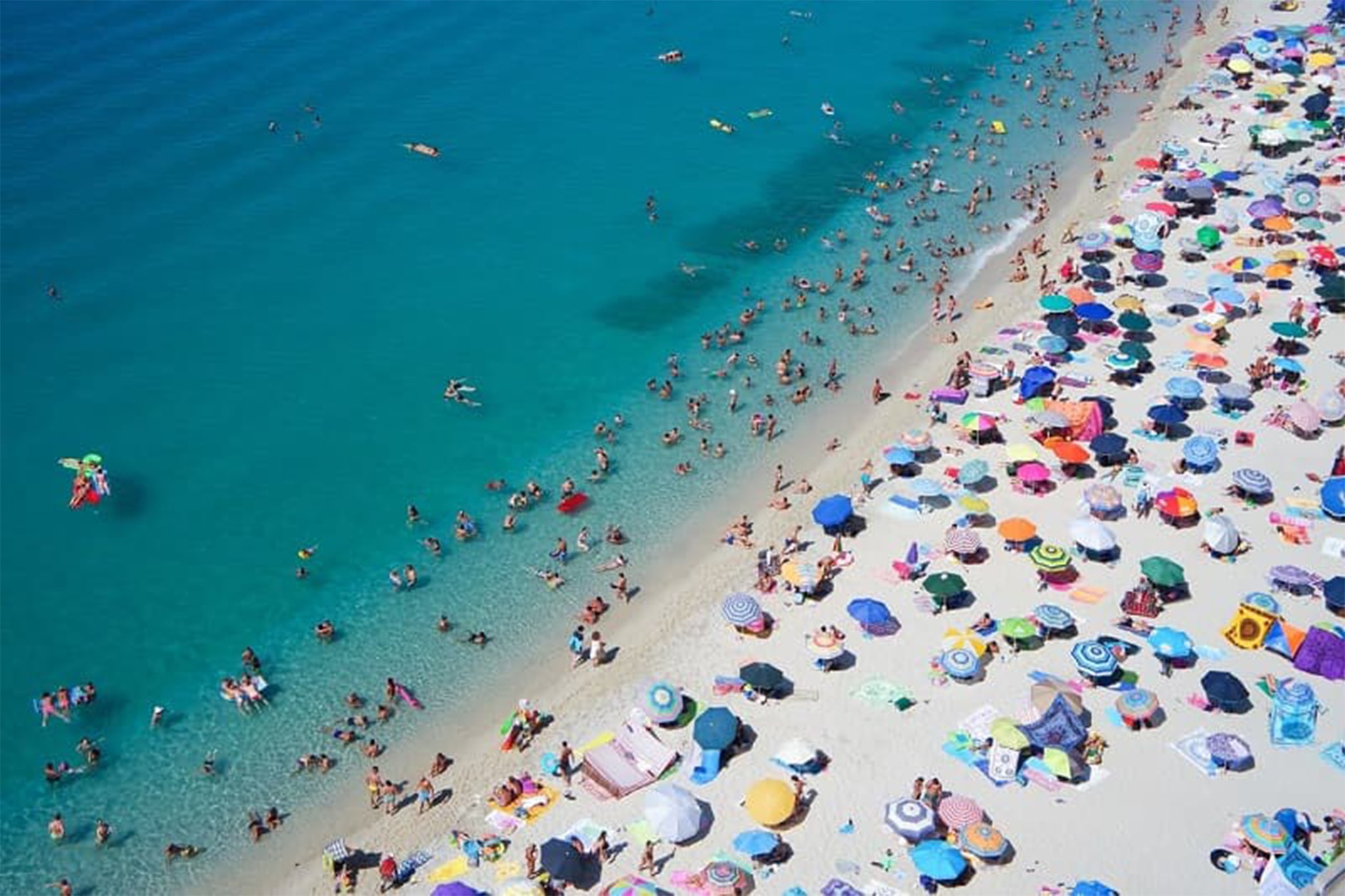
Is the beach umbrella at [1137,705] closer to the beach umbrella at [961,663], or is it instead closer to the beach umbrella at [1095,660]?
the beach umbrella at [1095,660]

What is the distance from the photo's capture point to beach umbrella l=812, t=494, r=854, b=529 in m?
36.4

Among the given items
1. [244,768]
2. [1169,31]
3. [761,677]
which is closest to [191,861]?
[244,768]

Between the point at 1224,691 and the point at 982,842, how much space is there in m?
8.20

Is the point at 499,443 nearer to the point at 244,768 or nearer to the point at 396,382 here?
the point at 396,382

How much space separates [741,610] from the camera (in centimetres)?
3300

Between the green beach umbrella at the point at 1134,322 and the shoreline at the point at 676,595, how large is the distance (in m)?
5.21

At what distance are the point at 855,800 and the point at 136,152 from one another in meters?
55.7

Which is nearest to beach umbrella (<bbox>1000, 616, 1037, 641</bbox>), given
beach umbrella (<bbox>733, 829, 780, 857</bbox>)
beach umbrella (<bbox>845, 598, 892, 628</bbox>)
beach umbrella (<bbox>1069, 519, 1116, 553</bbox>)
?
beach umbrella (<bbox>845, 598, 892, 628</bbox>)

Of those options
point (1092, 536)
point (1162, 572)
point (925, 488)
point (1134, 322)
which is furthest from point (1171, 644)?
point (1134, 322)

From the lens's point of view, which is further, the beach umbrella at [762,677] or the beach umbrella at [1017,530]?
the beach umbrella at [1017,530]

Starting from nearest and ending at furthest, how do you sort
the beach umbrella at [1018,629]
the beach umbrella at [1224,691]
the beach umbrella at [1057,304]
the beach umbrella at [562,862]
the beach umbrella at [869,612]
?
the beach umbrella at [562,862] → the beach umbrella at [1224,691] → the beach umbrella at [1018,629] → the beach umbrella at [869,612] → the beach umbrella at [1057,304]

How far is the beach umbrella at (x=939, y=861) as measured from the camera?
81.6 feet

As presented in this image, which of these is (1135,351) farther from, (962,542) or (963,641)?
(963,641)

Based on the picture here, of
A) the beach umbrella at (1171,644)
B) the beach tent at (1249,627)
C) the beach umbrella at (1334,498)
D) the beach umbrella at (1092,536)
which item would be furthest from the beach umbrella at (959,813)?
the beach umbrella at (1334,498)
